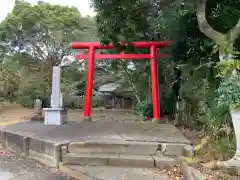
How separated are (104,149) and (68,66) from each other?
2248 centimetres

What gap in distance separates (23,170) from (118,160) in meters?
1.78

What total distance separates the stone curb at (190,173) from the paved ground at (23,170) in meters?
1.89

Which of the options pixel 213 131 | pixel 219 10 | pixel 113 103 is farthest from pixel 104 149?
pixel 113 103

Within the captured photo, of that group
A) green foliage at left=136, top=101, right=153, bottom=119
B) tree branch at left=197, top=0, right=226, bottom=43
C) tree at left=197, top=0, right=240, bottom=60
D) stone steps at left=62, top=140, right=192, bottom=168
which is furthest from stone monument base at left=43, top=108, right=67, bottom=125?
tree branch at left=197, top=0, right=226, bottom=43

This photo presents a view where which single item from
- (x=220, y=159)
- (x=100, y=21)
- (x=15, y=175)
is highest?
(x=100, y=21)

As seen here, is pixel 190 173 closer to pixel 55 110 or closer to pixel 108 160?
pixel 108 160

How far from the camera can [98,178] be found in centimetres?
486

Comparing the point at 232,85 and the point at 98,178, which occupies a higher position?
the point at 232,85

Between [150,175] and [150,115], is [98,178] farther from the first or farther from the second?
[150,115]

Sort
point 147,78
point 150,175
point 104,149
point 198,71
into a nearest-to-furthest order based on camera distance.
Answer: point 150,175
point 104,149
point 198,71
point 147,78

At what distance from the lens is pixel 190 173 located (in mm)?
4312

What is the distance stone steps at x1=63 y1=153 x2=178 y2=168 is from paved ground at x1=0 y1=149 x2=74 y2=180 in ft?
1.37

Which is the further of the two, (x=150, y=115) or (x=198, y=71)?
(x=150, y=115)

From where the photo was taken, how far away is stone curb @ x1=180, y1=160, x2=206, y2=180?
405 cm
